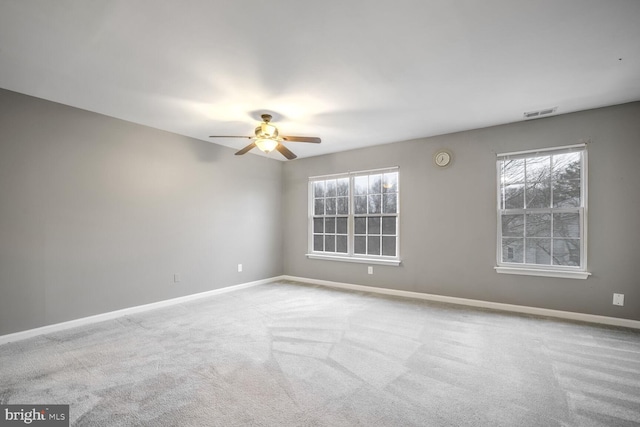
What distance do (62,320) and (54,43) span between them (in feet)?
9.56

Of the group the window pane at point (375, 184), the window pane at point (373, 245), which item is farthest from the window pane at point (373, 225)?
the window pane at point (375, 184)

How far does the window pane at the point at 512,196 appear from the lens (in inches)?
159

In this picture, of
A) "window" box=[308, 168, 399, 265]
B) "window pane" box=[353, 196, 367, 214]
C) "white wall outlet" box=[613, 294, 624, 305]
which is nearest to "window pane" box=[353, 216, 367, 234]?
"window" box=[308, 168, 399, 265]

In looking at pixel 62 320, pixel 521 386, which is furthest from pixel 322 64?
pixel 62 320

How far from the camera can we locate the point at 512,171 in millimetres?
4094

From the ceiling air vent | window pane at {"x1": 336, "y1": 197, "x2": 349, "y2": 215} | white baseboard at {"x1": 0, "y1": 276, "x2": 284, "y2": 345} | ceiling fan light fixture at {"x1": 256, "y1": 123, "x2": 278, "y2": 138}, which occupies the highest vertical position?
the ceiling air vent

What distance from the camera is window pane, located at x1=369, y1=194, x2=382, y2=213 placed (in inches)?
206

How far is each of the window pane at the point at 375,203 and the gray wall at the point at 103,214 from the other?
2.41 meters

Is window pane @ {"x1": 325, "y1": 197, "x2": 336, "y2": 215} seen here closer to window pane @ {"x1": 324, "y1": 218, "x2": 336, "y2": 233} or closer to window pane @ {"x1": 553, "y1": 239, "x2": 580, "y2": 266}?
window pane @ {"x1": 324, "y1": 218, "x2": 336, "y2": 233}

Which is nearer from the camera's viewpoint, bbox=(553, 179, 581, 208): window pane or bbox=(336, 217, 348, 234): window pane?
bbox=(553, 179, 581, 208): window pane

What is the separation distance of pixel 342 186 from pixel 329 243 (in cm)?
116

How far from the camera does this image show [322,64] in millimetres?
2574

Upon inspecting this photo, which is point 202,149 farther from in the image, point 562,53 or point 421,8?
point 562,53

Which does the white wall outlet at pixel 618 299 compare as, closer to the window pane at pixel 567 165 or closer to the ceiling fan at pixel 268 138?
the window pane at pixel 567 165
